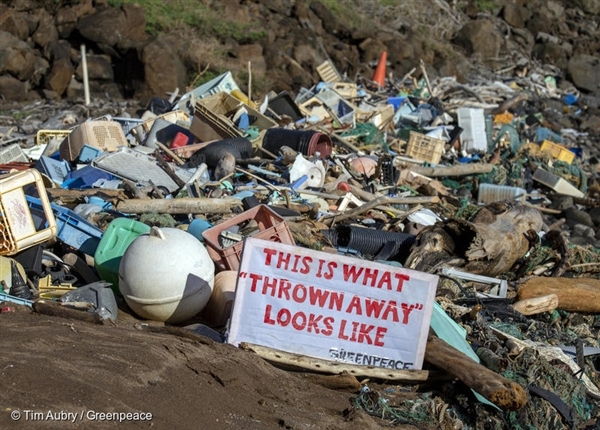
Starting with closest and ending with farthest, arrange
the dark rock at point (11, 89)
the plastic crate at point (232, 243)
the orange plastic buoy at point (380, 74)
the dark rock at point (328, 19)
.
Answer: the plastic crate at point (232, 243)
the dark rock at point (11, 89)
the orange plastic buoy at point (380, 74)
the dark rock at point (328, 19)

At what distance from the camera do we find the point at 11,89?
16.9 meters

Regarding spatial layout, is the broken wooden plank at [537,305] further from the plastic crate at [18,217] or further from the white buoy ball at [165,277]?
the plastic crate at [18,217]

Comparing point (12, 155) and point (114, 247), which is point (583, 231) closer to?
point (114, 247)

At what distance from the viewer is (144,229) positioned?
6.78 metres

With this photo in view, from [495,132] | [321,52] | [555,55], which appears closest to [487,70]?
[555,55]

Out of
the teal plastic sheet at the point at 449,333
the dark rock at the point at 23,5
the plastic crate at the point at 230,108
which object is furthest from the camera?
the dark rock at the point at 23,5

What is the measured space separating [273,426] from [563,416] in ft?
7.01

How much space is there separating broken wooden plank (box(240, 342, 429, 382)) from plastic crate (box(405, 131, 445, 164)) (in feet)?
26.5

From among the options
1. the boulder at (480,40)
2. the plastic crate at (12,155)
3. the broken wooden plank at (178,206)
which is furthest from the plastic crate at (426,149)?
the boulder at (480,40)

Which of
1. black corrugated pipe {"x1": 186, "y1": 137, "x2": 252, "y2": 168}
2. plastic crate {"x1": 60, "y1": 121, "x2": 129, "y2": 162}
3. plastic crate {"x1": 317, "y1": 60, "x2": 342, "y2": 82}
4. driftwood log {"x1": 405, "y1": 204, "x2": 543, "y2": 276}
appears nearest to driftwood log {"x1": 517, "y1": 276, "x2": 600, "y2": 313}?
driftwood log {"x1": 405, "y1": 204, "x2": 543, "y2": 276}

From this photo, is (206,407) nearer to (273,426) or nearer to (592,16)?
(273,426)

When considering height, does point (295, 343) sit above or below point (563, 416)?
above

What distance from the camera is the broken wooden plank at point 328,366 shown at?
5293 millimetres

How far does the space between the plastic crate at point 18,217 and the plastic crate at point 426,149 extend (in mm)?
7859
